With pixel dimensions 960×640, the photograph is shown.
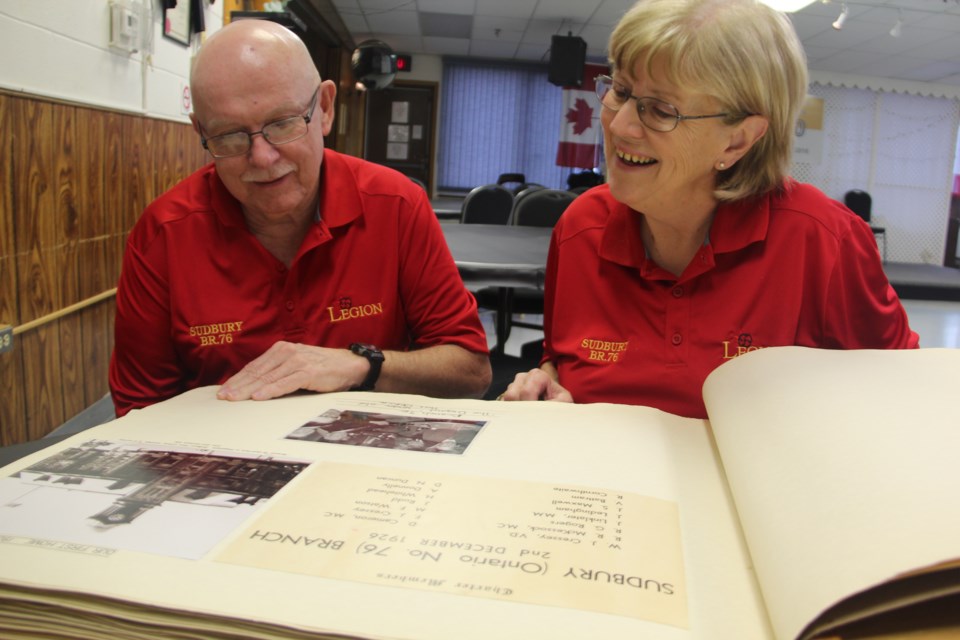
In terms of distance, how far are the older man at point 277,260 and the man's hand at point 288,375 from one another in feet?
0.09

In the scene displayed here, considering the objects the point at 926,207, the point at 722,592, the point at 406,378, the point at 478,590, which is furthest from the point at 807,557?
the point at 926,207

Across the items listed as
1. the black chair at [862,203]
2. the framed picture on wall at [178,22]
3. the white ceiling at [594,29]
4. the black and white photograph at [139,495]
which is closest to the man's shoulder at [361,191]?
the black and white photograph at [139,495]

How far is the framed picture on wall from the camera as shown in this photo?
274 cm

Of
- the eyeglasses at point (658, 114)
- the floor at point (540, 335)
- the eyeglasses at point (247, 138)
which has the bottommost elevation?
the floor at point (540, 335)

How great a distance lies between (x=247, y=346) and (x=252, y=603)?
84 cm

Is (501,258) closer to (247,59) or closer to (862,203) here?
(247,59)

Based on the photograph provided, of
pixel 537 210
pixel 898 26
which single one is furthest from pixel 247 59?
pixel 898 26

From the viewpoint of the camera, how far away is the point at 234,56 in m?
1.12

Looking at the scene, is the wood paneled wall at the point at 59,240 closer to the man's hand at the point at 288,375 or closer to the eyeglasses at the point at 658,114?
the man's hand at the point at 288,375

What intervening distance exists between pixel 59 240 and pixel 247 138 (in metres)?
1.12

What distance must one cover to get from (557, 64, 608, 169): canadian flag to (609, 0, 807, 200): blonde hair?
9515mm

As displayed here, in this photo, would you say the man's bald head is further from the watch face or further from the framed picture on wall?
the framed picture on wall

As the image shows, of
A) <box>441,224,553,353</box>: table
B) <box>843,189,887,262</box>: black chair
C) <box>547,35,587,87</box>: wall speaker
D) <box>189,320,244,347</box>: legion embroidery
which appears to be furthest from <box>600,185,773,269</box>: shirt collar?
<box>843,189,887,262</box>: black chair

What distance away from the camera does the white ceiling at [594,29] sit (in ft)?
23.8
